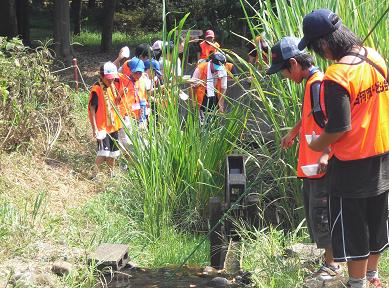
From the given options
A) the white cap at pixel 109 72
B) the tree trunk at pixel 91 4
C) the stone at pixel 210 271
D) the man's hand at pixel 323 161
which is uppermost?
the tree trunk at pixel 91 4

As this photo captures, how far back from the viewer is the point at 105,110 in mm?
7984

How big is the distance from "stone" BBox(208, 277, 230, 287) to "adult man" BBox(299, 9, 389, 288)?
4.50ft

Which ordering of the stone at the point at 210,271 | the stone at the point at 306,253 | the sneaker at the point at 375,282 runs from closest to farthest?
the sneaker at the point at 375,282
the stone at the point at 306,253
the stone at the point at 210,271

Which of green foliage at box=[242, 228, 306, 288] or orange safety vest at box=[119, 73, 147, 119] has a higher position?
orange safety vest at box=[119, 73, 147, 119]

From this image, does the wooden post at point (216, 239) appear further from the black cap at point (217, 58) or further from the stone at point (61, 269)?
the black cap at point (217, 58)

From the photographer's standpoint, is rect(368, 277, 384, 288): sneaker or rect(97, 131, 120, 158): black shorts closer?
rect(368, 277, 384, 288): sneaker

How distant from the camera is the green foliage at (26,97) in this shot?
26.6ft

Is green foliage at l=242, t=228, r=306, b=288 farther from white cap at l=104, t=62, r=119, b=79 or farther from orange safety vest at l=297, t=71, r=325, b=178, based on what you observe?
white cap at l=104, t=62, r=119, b=79

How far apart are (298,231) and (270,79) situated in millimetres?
1278

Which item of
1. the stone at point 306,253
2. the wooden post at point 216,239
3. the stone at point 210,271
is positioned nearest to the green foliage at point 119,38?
the wooden post at point 216,239

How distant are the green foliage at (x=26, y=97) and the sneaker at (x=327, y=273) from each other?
454 cm

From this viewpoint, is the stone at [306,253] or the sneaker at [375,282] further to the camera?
the stone at [306,253]

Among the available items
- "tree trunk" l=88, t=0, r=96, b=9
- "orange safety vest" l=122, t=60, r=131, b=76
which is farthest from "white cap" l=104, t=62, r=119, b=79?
"tree trunk" l=88, t=0, r=96, b=9

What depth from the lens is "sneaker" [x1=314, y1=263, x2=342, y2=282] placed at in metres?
4.36
